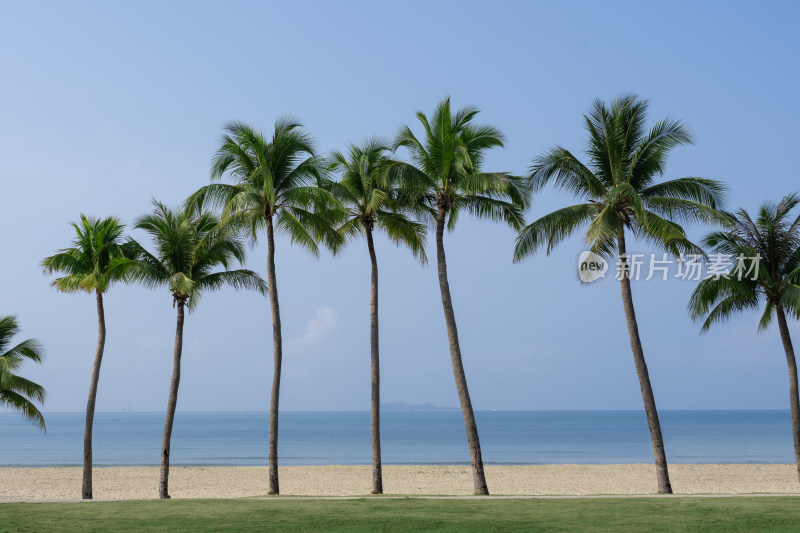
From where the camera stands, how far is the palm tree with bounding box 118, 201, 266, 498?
21875 mm

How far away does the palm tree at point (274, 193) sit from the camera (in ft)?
68.9

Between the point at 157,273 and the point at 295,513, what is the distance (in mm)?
10976

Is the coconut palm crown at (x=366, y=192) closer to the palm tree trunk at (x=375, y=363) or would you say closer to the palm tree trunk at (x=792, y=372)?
the palm tree trunk at (x=375, y=363)

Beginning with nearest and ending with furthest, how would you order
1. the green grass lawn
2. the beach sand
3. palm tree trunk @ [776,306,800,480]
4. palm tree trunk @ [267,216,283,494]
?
the green grass lawn → palm tree trunk @ [267,216,283,494] → palm tree trunk @ [776,306,800,480] → the beach sand

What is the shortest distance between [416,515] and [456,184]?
391 inches

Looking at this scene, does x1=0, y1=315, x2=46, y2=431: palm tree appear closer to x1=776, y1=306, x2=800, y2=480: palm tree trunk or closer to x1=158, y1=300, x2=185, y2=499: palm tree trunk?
x1=158, y1=300, x2=185, y2=499: palm tree trunk

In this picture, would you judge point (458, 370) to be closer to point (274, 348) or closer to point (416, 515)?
point (274, 348)

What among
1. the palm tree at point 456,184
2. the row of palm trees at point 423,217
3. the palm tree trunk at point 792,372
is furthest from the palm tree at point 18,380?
the palm tree trunk at point 792,372

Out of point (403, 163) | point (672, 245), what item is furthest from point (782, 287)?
point (403, 163)

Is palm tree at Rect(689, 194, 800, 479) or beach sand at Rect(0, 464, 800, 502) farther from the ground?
palm tree at Rect(689, 194, 800, 479)

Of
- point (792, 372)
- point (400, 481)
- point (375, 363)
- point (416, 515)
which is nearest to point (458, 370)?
point (375, 363)

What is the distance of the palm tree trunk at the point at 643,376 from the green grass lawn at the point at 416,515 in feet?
12.0

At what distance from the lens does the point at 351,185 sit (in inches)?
856

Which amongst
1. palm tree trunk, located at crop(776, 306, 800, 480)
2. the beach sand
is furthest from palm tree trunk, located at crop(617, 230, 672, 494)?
the beach sand
